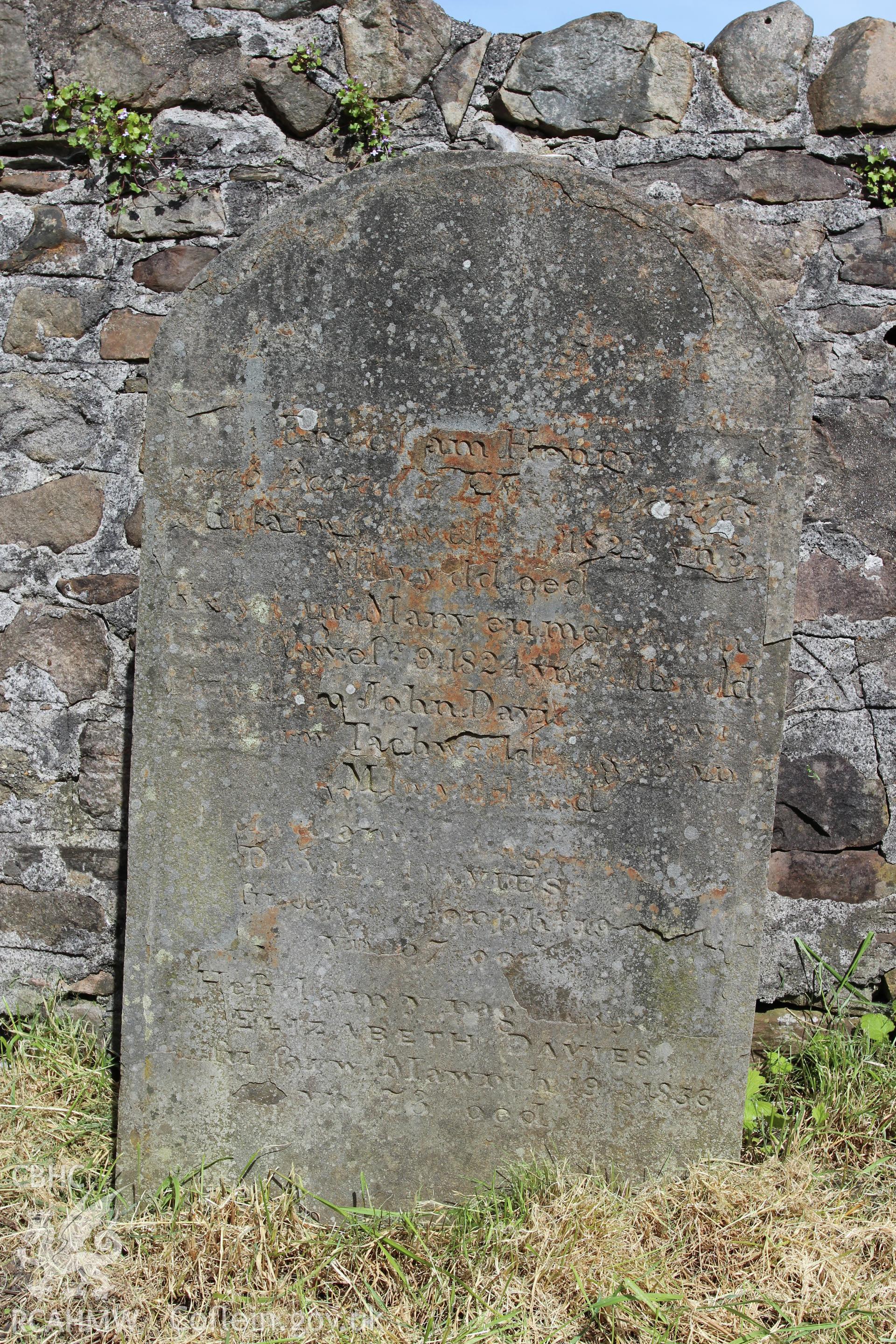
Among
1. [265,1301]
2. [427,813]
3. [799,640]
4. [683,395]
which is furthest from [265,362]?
[265,1301]

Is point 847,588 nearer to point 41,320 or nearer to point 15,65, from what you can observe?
point 41,320

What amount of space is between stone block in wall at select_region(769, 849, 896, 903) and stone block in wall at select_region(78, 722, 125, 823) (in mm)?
1871

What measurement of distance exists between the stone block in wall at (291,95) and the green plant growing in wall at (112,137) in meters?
0.28

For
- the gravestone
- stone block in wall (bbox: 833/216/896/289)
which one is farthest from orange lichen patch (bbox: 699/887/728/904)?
stone block in wall (bbox: 833/216/896/289)

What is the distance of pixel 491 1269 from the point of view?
6.27 feet

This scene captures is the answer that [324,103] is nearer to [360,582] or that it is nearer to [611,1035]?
[360,582]

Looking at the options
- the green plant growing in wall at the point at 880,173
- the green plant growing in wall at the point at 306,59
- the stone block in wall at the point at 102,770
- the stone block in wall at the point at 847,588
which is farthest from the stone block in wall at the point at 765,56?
the stone block in wall at the point at 102,770

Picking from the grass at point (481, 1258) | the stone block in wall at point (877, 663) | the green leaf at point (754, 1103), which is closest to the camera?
the grass at point (481, 1258)

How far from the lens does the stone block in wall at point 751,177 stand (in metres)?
2.48

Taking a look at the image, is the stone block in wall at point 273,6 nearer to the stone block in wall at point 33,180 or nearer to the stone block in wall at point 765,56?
the stone block in wall at point 33,180

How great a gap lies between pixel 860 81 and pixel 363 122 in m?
1.31

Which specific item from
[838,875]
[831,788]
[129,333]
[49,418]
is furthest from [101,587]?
[838,875]

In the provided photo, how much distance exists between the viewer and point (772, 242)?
250cm

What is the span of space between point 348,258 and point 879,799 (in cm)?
200
